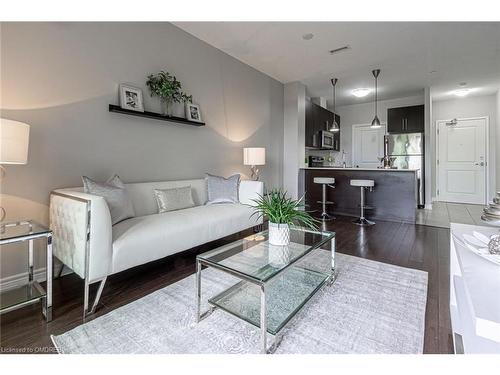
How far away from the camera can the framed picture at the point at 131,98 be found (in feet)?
8.56

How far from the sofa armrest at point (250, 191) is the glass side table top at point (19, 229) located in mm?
2050

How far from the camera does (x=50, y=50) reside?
215 cm

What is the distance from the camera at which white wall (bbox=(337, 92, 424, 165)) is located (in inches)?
253

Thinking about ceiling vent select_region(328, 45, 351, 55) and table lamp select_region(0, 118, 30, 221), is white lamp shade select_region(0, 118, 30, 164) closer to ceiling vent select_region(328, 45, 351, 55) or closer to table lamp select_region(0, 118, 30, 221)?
table lamp select_region(0, 118, 30, 221)

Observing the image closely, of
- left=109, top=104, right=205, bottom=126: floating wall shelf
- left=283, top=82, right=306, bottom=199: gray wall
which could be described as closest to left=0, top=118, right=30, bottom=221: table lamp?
left=109, top=104, right=205, bottom=126: floating wall shelf

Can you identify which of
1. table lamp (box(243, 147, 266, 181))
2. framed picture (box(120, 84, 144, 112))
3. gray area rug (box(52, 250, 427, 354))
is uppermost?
framed picture (box(120, 84, 144, 112))

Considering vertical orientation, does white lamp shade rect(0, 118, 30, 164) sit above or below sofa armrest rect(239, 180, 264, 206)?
above

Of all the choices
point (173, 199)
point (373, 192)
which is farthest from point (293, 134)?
point (173, 199)

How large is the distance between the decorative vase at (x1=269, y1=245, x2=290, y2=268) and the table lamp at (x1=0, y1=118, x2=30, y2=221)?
68.6 inches

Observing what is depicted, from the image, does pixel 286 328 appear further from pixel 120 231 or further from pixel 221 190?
pixel 221 190

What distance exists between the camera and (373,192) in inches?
184

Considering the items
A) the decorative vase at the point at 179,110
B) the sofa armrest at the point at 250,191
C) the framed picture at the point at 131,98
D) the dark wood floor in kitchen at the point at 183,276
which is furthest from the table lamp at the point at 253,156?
the framed picture at the point at 131,98
